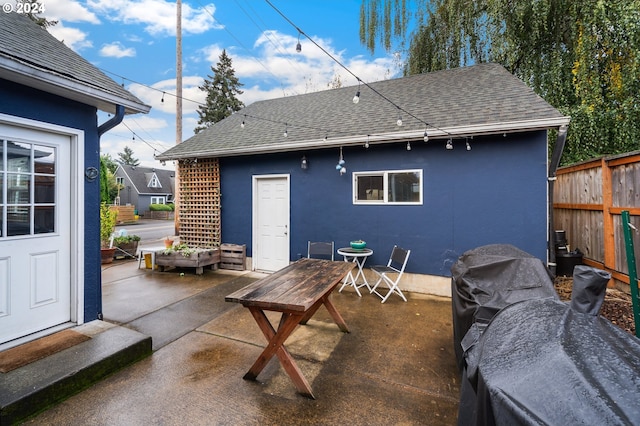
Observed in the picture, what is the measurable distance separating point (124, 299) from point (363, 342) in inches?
158

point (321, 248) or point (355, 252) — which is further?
point (321, 248)

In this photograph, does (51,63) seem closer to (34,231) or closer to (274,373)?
(34,231)

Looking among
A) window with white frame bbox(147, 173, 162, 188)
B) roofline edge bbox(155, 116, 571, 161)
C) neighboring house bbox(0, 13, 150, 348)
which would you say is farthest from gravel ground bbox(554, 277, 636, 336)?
window with white frame bbox(147, 173, 162, 188)

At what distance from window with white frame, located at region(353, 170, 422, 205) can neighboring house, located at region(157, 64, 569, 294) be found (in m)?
0.02

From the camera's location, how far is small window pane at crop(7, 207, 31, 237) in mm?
2932

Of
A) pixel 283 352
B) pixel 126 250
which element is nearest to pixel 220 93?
pixel 126 250

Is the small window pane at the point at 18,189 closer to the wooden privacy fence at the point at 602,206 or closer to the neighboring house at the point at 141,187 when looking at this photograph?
the wooden privacy fence at the point at 602,206

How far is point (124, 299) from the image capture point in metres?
4.84

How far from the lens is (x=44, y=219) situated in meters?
3.21

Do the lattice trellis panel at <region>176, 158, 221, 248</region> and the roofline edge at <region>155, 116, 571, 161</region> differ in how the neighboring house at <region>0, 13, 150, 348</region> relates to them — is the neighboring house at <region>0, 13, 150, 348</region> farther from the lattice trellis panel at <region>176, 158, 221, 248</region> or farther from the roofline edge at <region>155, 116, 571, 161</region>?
the lattice trellis panel at <region>176, 158, 221, 248</region>

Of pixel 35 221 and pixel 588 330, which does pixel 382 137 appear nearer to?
pixel 588 330

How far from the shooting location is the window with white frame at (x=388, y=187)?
5.34 m

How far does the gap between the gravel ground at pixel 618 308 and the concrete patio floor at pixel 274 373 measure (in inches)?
75.4

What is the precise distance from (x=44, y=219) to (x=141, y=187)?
36.1 metres
